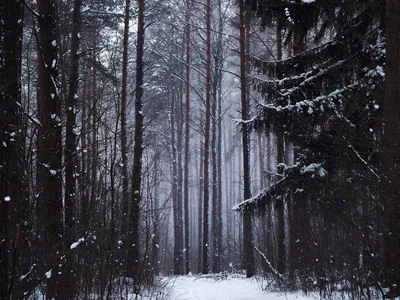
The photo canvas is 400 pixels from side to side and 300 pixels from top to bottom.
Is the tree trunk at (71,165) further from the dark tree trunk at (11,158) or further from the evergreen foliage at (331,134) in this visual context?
the evergreen foliage at (331,134)

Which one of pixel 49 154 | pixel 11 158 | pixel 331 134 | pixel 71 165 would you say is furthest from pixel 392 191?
pixel 71 165

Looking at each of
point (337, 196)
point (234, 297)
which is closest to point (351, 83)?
point (337, 196)

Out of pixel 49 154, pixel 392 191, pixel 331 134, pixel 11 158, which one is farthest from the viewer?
pixel 331 134

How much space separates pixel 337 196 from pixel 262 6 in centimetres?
361

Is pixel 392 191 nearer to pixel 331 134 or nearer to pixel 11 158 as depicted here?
pixel 331 134

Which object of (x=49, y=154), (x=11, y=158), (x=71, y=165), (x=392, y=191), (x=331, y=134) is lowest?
(x=392, y=191)

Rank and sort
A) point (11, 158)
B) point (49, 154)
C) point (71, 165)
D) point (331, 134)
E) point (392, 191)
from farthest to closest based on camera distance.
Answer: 1. point (71, 165)
2. point (331, 134)
3. point (392, 191)
4. point (49, 154)
5. point (11, 158)

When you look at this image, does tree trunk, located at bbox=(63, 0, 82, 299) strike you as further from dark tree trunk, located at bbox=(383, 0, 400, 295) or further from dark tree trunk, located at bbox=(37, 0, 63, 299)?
dark tree trunk, located at bbox=(383, 0, 400, 295)

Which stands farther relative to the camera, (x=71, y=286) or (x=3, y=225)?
(x=71, y=286)

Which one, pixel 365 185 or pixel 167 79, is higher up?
pixel 167 79

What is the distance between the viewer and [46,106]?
4.64 meters

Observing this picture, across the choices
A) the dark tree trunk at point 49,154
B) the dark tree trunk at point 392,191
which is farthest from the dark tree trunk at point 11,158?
the dark tree trunk at point 392,191

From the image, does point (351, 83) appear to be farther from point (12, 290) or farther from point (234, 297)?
point (12, 290)

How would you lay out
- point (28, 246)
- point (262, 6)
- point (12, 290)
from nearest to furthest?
point (12, 290) → point (28, 246) → point (262, 6)
